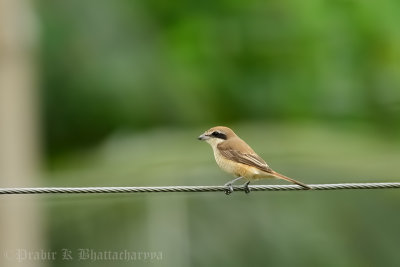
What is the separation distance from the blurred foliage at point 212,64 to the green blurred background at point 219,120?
0.9 inches

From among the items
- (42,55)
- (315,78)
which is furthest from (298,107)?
(42,55)

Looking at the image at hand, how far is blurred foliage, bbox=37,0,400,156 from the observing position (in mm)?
14500

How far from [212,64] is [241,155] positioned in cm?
765

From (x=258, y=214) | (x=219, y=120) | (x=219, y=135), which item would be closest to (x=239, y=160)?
(x=219, y=135)

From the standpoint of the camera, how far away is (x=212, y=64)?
15.5 meters

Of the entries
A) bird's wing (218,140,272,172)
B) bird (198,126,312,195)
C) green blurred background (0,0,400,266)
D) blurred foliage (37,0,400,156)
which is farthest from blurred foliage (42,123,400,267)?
bird's wing (218,140,272,172)

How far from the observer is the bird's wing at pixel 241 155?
7.80 metres

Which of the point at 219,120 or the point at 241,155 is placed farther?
the point at 219,120

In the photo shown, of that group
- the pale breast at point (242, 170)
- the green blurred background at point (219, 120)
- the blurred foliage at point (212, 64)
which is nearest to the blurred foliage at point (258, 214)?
the green blurred background at point (219, 120)

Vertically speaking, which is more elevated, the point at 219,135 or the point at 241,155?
the point at 219,135

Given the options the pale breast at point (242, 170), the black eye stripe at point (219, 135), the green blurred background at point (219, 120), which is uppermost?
the green blurred background at point (219, 120)

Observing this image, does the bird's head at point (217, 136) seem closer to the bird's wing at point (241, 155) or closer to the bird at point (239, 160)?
the bird at point (239, 160)

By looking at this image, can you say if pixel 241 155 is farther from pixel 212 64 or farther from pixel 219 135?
pixel 212 64

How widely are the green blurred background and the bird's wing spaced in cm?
314
